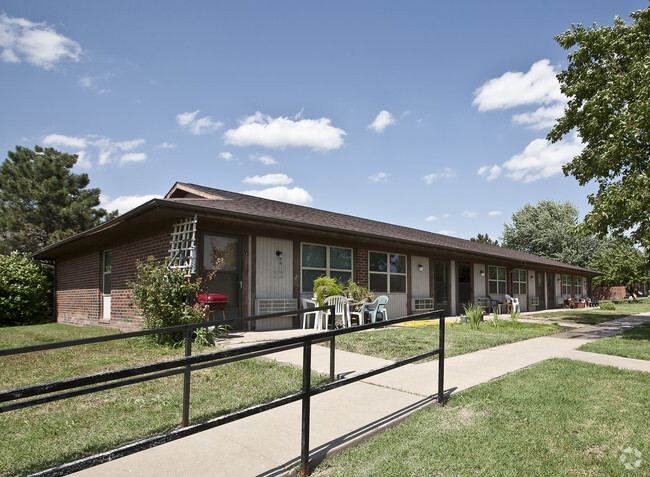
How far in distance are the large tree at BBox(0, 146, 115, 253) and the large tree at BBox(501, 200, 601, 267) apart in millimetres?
39147

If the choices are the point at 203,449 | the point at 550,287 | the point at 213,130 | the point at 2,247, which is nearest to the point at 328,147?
the point at 213,130

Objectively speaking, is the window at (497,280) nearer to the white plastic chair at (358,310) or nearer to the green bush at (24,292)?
the white plastic chair at (358,310)

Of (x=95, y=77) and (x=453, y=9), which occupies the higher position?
(x=453, y=9)

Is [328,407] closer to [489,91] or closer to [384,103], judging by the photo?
[384,103]

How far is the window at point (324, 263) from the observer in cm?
1143

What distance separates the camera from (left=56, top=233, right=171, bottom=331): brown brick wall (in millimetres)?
10070

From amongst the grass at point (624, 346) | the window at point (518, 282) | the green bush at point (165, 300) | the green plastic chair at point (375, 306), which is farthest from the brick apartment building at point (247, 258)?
the grass at point (624, 346)

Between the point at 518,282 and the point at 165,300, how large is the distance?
19.9 m

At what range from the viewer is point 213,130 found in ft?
45.6

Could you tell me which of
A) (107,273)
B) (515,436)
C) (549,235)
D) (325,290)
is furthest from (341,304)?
(549,235)

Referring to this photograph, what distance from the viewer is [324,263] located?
11883 millimetres

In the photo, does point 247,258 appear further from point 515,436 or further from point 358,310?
point 515,436

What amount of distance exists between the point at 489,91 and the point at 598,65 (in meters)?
3.21

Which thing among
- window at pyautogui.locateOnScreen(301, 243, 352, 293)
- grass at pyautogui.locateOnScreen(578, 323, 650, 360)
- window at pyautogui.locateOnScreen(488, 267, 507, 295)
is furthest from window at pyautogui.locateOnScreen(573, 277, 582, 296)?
window at pyautogui.locateOnScreen(301, 243, 352, 293)
